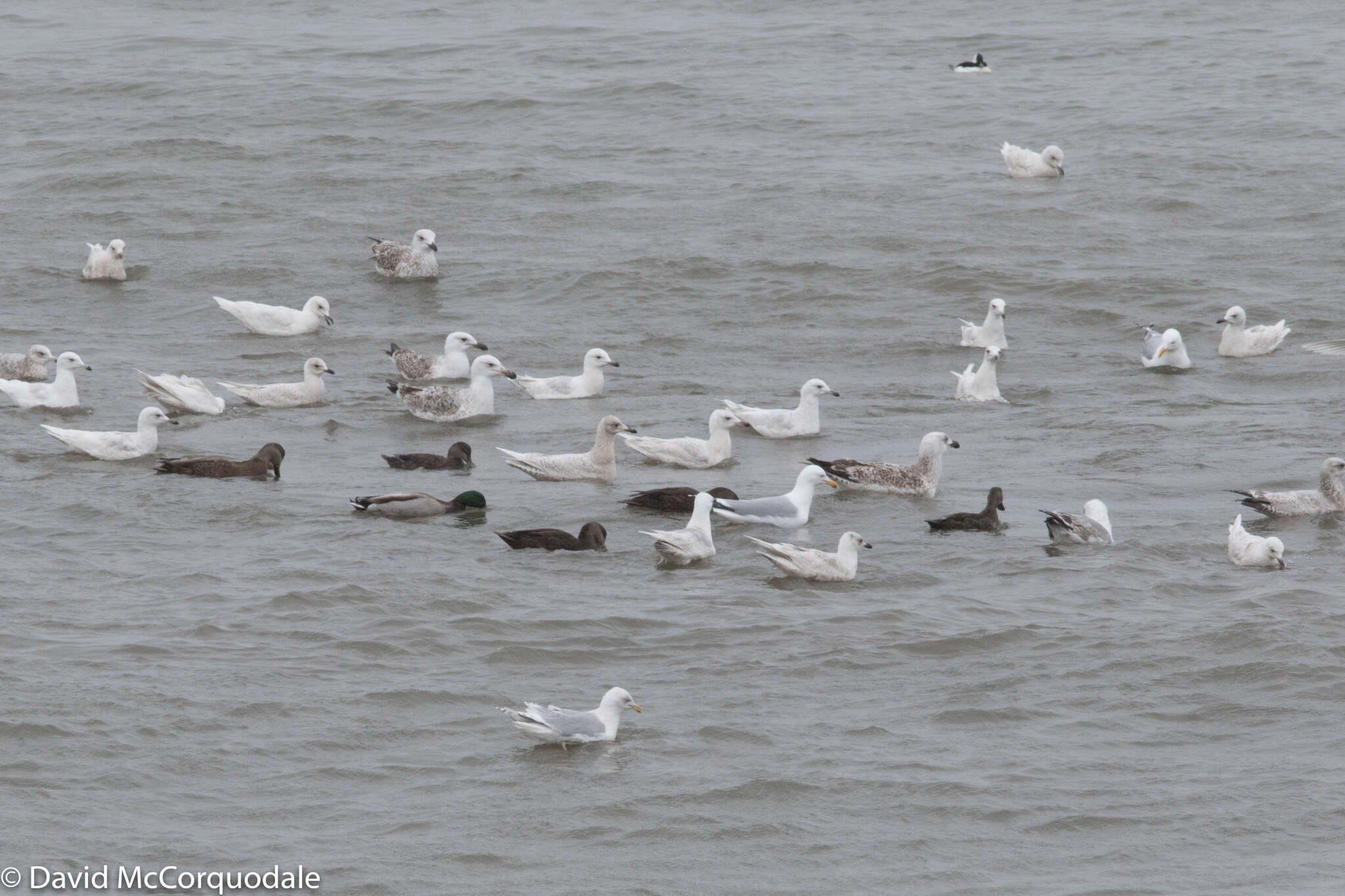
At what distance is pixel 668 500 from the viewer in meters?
14.8

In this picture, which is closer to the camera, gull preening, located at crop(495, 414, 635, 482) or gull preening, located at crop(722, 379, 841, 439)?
gull preening, located at crop(495, 414, 635, 482)

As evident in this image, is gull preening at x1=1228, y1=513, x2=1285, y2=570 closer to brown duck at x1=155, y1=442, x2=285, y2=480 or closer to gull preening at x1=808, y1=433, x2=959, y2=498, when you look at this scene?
gull preening at x1=808, y1=433, x2=959, y2=498

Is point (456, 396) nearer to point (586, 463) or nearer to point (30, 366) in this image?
point (586, 463)

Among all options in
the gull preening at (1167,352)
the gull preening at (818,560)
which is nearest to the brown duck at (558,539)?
the gull preening at (818,560)

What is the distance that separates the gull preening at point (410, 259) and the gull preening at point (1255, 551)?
12605 mm

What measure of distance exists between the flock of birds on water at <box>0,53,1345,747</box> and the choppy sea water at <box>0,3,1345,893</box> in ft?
0.71

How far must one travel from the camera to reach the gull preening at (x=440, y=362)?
19.5 metres

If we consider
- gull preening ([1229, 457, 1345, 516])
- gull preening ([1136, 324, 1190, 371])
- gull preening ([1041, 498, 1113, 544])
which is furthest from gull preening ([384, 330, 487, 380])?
gull preening ([1229, 457, 1345, 516])

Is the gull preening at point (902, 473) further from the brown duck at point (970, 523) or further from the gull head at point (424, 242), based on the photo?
the gull head at point (424, 242)

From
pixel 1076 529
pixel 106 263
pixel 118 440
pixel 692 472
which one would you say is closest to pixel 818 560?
pixel 1076 529

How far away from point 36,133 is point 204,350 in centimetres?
1175

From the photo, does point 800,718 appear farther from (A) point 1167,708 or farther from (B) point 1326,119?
(B) point 1326,119

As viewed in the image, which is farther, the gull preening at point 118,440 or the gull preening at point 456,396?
the gull preening at point 456,396

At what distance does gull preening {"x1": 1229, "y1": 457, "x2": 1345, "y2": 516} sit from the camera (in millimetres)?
14734
